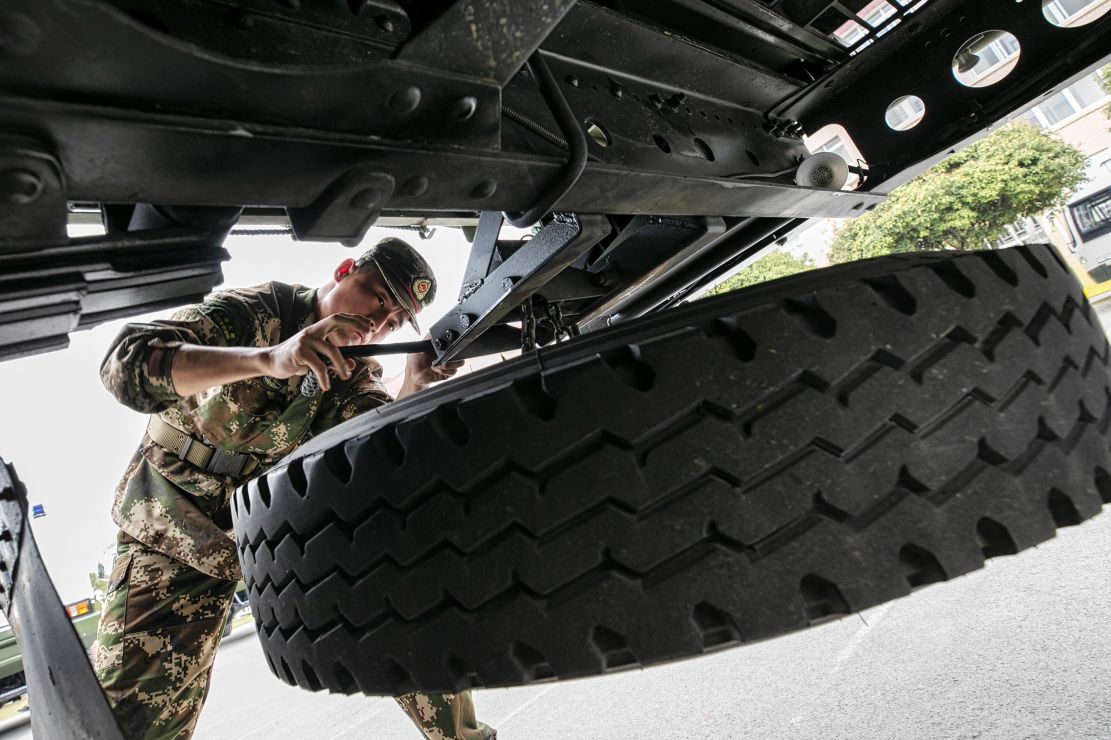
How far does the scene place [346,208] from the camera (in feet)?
2.00

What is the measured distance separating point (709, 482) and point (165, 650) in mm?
1887

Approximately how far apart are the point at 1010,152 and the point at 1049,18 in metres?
15.0

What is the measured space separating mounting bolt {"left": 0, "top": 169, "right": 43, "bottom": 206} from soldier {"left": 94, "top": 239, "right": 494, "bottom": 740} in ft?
3.35

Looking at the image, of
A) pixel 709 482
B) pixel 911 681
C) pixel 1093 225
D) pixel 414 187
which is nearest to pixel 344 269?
pixel 414 187

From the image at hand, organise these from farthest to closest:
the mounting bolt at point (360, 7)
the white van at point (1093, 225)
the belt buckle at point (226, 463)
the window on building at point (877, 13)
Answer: the white van at point (1093, 225) < the belt buckle at point (226, 463) < the window on building at point (877, 13) < the mounting bolt at point (360, 7)

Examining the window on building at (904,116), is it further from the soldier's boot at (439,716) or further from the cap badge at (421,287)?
the soldier's boot at (439,716)

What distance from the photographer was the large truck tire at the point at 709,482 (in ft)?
2.04

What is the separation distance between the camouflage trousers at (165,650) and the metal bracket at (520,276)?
1066mm

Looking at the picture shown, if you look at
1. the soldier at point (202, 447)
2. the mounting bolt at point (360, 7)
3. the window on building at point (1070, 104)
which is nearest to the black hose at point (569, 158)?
the mounting bolt at point (360, 7)

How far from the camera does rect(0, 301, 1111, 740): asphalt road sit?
145 cm

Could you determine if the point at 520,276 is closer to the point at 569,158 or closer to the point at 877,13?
the point at 569,158

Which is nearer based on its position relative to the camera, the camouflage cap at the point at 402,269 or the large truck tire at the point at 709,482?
the large truck tire at the point at 709,482

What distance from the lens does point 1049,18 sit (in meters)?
1.25

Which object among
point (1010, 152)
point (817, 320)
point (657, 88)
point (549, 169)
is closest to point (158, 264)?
point (549, 169)
